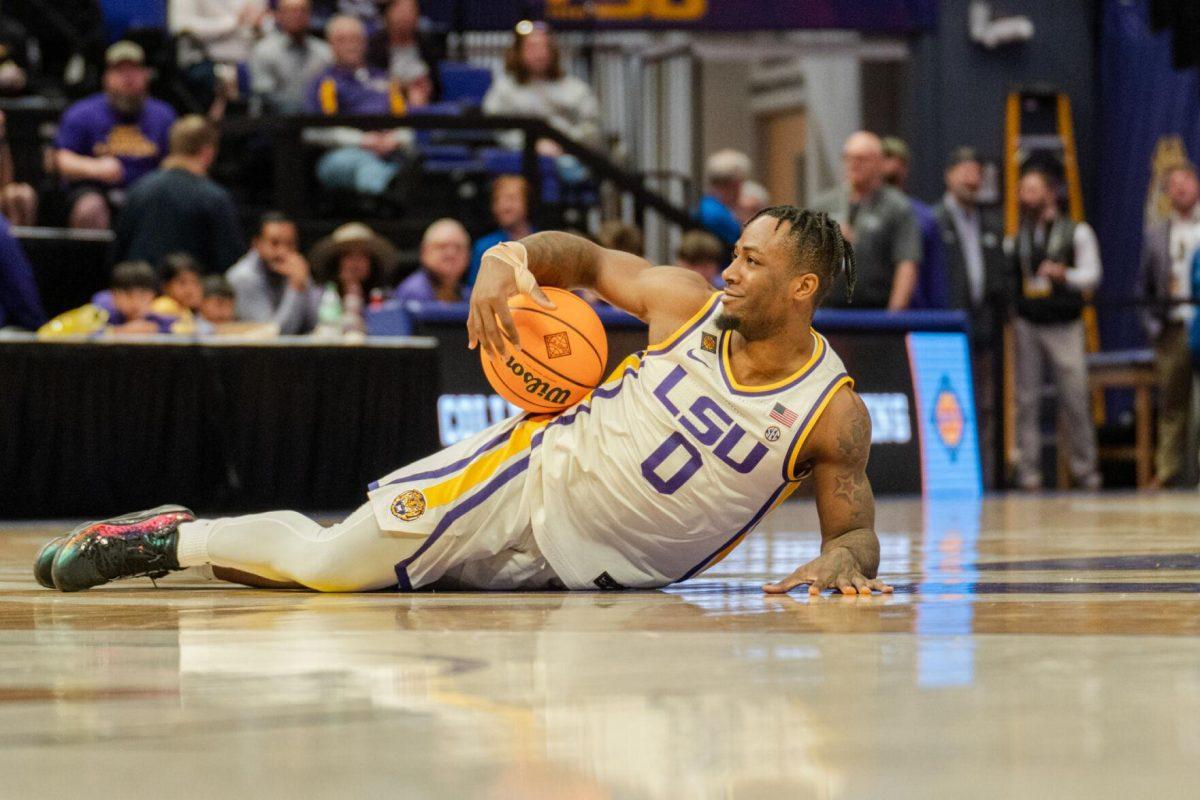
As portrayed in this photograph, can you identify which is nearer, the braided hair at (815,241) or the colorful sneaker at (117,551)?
the braided hair at (815,241)

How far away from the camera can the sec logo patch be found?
4734mm

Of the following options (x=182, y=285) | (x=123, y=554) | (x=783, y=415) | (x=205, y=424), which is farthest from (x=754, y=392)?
(x=182, y=285)

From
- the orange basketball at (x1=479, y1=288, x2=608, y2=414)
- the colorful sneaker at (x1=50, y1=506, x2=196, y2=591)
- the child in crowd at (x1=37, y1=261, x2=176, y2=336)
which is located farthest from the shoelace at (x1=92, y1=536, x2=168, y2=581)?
the child in crowd at (x1=37, y1=261, x2=176, y2=336)

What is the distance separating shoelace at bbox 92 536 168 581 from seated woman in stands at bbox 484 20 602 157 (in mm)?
8457

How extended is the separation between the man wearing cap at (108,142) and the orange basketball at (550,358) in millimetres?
7728

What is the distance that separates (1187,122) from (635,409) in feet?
40.7

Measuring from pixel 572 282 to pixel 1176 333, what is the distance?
9389mm

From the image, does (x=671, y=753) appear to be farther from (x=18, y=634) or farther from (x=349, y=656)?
(x=18, y=634)

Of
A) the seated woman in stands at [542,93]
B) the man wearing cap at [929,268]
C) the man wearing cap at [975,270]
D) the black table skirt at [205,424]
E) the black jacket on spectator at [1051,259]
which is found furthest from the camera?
the seated woman in stands at [542,93]

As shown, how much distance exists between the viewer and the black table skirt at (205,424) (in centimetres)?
916

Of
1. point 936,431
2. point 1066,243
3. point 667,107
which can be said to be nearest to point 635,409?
point 936,431

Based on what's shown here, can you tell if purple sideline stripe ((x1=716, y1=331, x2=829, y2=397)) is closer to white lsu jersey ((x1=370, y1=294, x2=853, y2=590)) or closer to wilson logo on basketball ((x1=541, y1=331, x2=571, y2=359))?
white lsu jersey ((x1=370, y1=294, x2=853, y2=590))

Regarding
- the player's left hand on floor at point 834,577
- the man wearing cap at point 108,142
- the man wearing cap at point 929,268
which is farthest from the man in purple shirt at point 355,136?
the player's left hand on floor at point 834,577

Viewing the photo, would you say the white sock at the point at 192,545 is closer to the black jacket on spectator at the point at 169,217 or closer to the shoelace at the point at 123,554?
the shoelace at the point at 123,554
